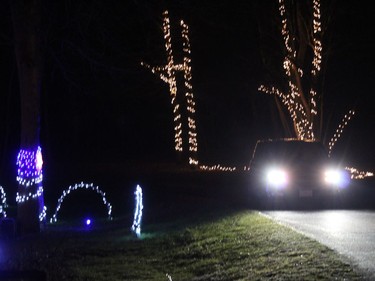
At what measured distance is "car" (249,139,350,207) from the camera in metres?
19.7

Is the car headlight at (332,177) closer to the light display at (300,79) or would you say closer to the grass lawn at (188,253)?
the grass lawn at (188,253)

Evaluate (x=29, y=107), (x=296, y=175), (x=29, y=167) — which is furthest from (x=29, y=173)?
(x=296, y=175)

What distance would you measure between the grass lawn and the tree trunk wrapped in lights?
898 millimetres

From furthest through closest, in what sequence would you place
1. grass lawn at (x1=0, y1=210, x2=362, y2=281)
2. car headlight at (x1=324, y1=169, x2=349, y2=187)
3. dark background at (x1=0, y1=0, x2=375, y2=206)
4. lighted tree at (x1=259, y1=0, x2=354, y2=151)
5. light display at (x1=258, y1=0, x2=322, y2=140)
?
lighted tree at (x1=259, y1=0, x2=354, y2=151) < light display at (x1=258, y1=0, x2=322, y2=140) < dark background at (x1=0, y1=0, x2=375, y2=206) < car headlight at (x1=324, y1=169, x2=349, y2=187) < grass lawn at (x1=0, y1=210, x2=362, y2=281)

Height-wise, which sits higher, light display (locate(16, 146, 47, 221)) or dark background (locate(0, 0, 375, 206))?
dark background (locate(0, 0, 375, 206))

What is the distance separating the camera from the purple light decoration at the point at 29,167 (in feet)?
57.5

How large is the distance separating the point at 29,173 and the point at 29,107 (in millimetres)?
1630

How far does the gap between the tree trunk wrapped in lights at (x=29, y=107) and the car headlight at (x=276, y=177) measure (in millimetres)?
5926

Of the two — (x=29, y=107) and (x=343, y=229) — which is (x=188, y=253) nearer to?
(x=343, y=229)

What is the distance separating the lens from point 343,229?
1436cm

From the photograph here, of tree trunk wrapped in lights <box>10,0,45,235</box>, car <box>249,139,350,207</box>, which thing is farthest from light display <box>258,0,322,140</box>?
tree trunk wrapped in lights <box>10,0,45,235</box>

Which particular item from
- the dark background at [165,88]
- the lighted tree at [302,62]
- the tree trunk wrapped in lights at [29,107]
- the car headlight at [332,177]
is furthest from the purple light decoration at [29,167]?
the lighted tree at [302,62]

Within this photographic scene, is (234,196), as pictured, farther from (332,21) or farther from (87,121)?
(87,121)

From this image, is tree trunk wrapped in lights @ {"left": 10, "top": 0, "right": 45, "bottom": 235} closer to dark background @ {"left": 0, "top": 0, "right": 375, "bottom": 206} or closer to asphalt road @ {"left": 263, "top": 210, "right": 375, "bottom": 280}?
dark background @ {"left": 0, "top": 0, "right": 375, "bottom": 206}
